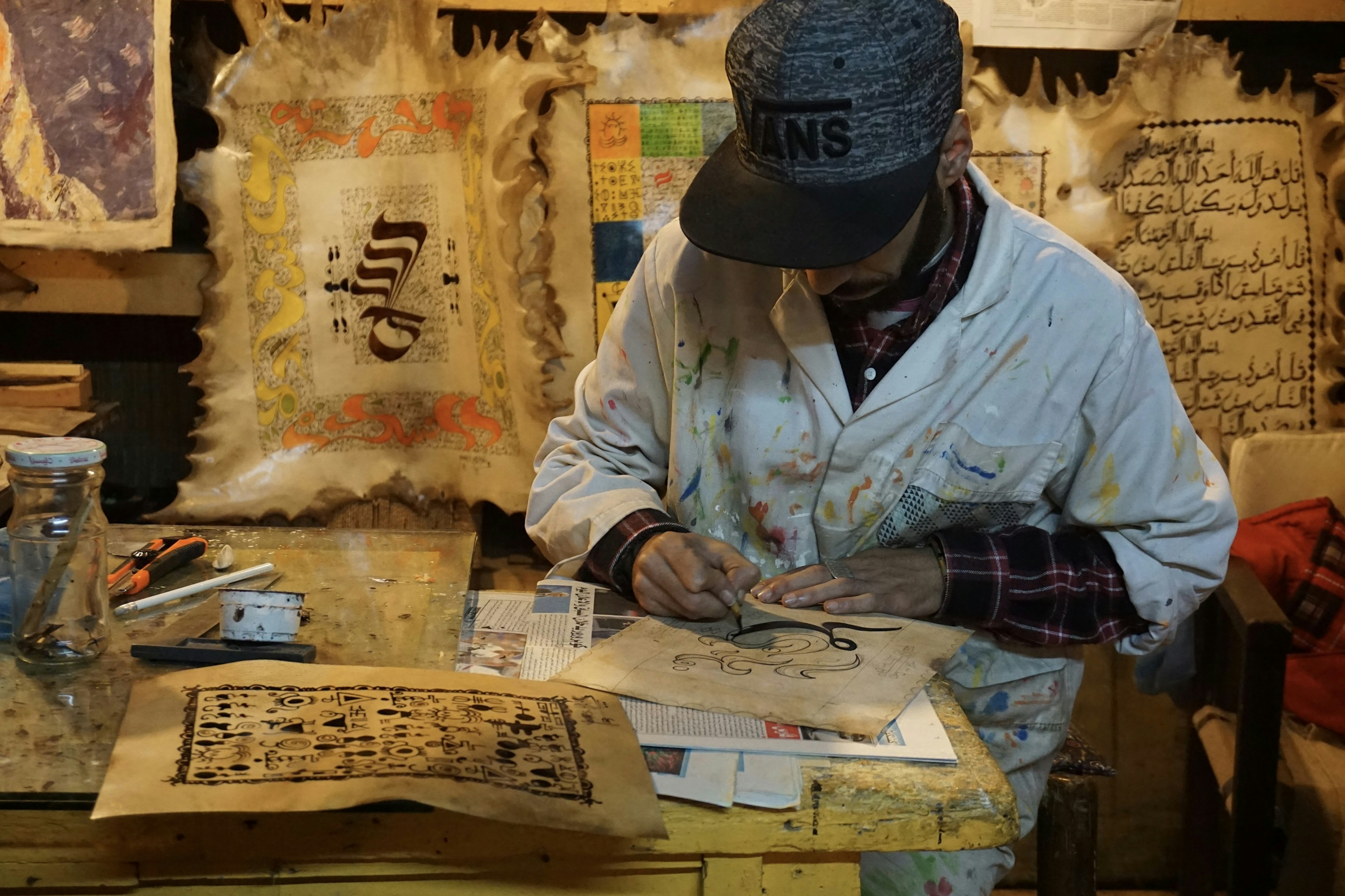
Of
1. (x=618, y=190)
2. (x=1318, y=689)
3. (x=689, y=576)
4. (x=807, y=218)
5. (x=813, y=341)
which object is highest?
(x=618, y=190)

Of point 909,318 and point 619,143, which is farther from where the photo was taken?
point 619,143

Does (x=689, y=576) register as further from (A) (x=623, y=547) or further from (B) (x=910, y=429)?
(B) (x=910, y=429)

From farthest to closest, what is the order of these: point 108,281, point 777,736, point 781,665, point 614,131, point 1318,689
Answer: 1. point 108,281
2. point 614,131
3. point 1318,689
4. point 781,665
5. point 777,736

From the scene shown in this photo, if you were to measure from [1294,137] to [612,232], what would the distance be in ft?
4.81

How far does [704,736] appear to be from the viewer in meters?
1.01

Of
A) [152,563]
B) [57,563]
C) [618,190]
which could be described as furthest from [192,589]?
[618,190]

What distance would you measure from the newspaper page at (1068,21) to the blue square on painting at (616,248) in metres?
0.81

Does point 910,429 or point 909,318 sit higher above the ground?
point 909,318

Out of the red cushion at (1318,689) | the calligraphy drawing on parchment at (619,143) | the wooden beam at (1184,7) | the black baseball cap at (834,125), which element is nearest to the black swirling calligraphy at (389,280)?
the calligraphy drawing on parchment at (619,143)

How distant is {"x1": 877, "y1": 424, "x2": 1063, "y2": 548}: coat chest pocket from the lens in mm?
1476

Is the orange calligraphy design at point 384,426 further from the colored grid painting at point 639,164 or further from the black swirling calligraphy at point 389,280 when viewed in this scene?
the colored grid painting at point 639,164

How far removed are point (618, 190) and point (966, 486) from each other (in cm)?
116

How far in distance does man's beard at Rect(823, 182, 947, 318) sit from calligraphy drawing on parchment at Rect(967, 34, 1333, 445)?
1093 mm

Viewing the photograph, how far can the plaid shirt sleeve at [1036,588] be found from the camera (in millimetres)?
1401
